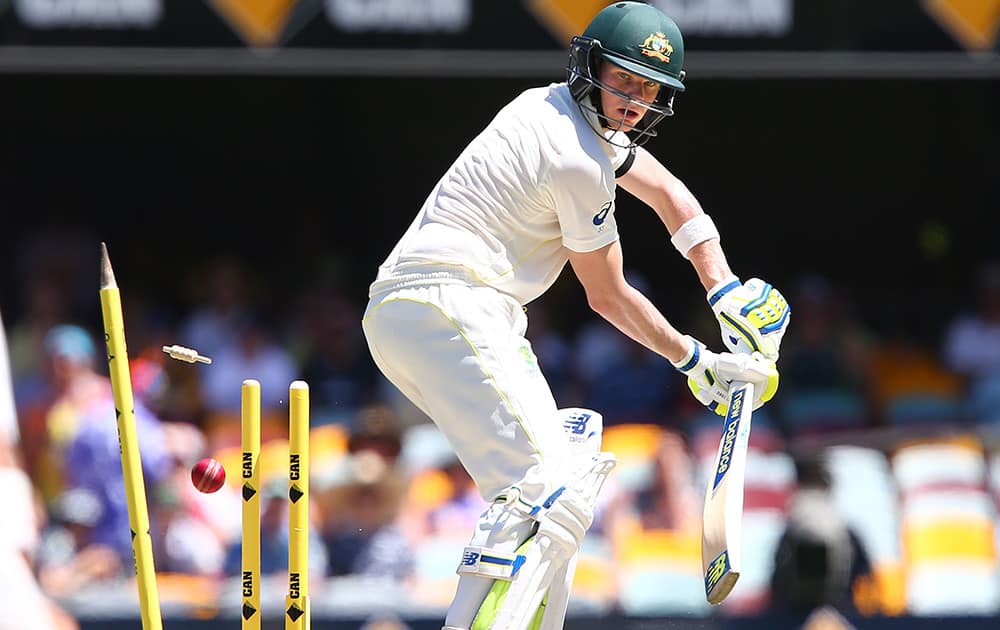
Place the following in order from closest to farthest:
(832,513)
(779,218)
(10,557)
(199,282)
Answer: (10,557) → (832,513) → (199,282) → (779,218)

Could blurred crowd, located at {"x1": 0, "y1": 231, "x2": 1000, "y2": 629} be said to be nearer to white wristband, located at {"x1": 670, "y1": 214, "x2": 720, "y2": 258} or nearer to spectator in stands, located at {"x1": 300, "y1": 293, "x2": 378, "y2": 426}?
spectator in stands, located at {"x1": 300, "y1": 293, "x2": 378, "y2": 426}

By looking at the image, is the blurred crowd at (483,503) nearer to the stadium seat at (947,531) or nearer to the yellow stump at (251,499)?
the stadium seat at (947,531)

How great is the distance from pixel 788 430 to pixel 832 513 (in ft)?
2.18

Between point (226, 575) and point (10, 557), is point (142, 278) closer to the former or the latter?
point (226, 575)

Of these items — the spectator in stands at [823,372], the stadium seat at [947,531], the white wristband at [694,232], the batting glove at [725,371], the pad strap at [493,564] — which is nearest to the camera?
the pad strap at [493,564]

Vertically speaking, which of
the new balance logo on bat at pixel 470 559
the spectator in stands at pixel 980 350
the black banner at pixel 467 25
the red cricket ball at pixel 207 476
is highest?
the black banner at pixel 467 25

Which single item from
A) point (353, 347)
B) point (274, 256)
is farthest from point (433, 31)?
point (274, 256)

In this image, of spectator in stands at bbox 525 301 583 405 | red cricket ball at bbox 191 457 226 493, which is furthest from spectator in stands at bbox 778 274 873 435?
red cricket ball at bbox 191 457 226 493

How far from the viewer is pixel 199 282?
320 inches

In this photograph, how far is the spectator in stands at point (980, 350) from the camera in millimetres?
7230

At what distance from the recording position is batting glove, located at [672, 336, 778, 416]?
12.6ft

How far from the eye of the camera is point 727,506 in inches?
145

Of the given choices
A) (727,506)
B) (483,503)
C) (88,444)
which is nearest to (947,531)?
(483,503)

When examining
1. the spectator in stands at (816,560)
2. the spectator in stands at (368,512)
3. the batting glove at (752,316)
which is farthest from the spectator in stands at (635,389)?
the batting glove at (752,316)
